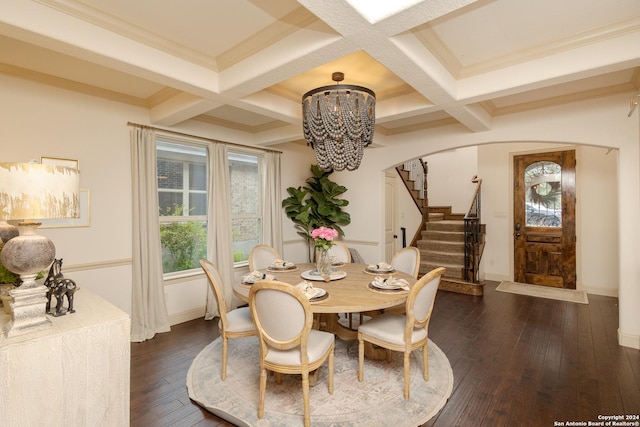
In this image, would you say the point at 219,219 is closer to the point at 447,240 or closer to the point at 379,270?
the point at 379,270

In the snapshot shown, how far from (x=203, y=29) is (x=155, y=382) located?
2.78m

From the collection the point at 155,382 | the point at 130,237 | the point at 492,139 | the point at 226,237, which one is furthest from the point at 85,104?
the point at 492,139

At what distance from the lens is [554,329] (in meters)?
3.58

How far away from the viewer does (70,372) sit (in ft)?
4.46

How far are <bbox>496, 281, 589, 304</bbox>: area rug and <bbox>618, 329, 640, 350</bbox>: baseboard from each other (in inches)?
62.6

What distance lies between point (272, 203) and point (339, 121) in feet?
8.58

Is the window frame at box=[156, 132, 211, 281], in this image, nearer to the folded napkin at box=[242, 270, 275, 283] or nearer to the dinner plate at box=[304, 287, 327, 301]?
the folded napkin at box=[242, 270, 275, 283]

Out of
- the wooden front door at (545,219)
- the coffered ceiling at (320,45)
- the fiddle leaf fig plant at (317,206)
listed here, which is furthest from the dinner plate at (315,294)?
the wooden front door at (545,219)

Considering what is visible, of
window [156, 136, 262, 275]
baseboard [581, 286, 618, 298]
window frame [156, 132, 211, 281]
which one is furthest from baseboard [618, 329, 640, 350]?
window frame [156, 132, 211, 281]

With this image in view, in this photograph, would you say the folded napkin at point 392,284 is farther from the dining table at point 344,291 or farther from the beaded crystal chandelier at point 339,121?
the beaded crystal chandelier at point 339,121

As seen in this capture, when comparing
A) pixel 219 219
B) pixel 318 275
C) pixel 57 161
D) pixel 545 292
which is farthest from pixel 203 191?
pixel 545 292

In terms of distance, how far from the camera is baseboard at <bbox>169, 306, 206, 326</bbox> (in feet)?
12.6

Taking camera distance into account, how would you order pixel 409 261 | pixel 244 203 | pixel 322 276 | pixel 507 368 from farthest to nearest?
pixel 244 203 → pixel 409 261 → pixel 322 276 → pixel 507 368

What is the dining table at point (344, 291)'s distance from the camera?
7.15ft
